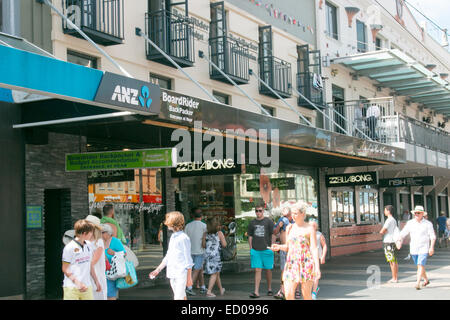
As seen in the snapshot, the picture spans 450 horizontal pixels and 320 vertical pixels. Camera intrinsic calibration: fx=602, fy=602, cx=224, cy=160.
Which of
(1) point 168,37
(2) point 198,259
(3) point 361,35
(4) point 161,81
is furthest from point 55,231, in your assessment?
(3) point 361,35

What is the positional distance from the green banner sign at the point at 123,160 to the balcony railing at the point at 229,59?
5.49 m

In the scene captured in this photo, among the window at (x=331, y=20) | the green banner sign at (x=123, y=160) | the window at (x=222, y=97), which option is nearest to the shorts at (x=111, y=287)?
the green banner sign at (x=123, y=160)

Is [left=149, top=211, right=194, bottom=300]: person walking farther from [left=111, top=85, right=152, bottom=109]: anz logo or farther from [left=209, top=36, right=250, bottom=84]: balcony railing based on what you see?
[left=209, top=36, right=250, bottom=84]: balcony railing

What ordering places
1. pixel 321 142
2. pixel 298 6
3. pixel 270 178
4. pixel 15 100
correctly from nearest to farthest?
pixel 15 100, pixel 321 142, pixel 270 178, pixel 298 6

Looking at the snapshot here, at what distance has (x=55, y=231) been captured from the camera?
456 inches

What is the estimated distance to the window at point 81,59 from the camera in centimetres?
1176

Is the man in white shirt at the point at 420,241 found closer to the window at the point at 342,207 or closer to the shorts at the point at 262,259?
the shorts at the point at 262,259

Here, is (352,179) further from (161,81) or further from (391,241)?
A: (161,81)

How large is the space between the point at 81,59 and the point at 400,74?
15585 millimetres

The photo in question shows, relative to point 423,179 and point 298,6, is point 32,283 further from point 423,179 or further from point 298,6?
point 423,179

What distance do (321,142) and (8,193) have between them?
7519 millimetres

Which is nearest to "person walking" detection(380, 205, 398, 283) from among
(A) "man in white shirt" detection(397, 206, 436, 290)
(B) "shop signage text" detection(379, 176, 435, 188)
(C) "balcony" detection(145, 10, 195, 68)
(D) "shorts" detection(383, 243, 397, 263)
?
(D) "shorts" detection(383, 243, 397, 263)

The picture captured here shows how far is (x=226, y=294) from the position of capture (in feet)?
38.8

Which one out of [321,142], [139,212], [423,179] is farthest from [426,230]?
[423,179]
